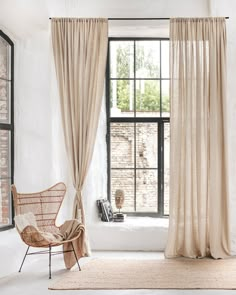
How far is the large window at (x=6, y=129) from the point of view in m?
5.74

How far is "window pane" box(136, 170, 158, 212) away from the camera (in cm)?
669

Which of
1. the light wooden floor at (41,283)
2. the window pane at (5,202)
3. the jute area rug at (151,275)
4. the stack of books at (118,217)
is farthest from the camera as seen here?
the stack of books at (118,217)

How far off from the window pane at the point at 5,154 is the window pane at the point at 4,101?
0.54 ft

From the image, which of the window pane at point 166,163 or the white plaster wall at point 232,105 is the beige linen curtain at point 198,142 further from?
the window pane at point 166,163

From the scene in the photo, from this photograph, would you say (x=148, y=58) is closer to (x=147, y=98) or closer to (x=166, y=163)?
(x=147, y=98)

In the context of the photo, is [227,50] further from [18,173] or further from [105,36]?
[18,173]

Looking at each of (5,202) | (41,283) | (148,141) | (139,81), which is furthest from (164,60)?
(41,283)

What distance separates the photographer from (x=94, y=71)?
5898 millimetres

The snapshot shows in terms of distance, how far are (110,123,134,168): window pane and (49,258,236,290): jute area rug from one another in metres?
1.51

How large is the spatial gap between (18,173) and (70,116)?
922 mm

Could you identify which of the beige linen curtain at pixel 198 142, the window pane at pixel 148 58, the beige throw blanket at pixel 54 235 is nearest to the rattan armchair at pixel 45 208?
the beige throw blanket at pixel 54 235

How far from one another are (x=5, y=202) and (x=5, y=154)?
0.56m

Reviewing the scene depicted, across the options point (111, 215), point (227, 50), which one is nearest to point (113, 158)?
point (111, 215)

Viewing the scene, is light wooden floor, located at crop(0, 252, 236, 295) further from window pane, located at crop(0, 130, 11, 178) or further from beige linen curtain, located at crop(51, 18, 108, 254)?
window pane, located at crop(0, 130, 11, 178)
